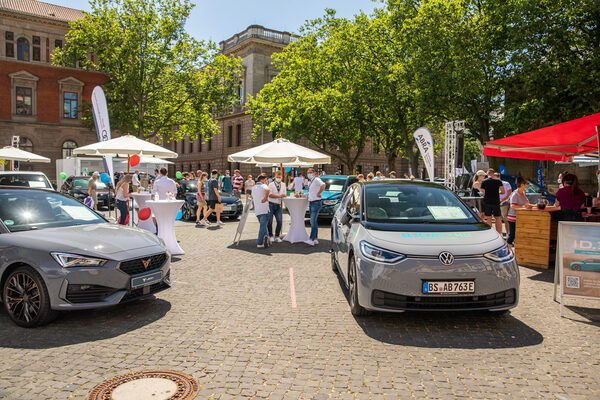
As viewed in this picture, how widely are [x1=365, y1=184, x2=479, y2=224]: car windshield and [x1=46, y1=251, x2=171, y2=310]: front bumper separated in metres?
2.92

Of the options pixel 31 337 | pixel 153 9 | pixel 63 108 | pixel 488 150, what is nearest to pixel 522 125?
pixel 488 150

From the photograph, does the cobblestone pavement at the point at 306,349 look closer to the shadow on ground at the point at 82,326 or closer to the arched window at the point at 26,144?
the shadow on ground at the point at 82,326

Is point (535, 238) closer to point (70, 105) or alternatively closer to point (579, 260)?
point (579, 260)

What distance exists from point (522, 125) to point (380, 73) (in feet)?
38.3

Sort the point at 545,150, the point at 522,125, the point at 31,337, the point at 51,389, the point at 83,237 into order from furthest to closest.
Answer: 1. the point at 522,125
2. the point at 545,150
3. the point at 83,237
4. the point at 31,337
5. the point at 51,389

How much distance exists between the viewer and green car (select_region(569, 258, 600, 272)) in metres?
5.79

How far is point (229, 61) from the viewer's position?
40531 mm

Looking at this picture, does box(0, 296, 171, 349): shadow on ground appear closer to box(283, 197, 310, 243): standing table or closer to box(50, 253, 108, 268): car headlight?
box(50, 253, 108, 268): car headlight

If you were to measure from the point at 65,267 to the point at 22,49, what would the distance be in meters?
55.6

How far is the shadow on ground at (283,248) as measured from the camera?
35.1 ft

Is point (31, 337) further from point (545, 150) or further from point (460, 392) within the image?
point (545, 150)

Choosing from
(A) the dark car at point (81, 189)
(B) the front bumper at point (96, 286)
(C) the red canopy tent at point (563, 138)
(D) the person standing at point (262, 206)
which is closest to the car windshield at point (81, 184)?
(A) the dark car at point (81, 189)

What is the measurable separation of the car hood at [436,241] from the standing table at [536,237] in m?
4.06

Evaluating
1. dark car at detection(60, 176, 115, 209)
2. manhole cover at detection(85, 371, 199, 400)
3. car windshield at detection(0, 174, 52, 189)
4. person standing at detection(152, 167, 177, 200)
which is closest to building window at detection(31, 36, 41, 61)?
dark car at detection(60, 176, 115, 209)
